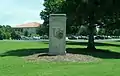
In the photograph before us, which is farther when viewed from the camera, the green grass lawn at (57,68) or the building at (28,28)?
the building at (28,28)

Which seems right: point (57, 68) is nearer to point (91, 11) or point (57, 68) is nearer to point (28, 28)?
point (91, 11)

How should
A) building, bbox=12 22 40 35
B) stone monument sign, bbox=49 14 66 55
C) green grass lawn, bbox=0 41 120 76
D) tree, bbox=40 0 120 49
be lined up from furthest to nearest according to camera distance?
building, bbox=12 22 40 35, tree, bbox=40 0 120 49, stone monument sign, bbox=49 14 66 55, green grass lawn, bbox=0 41 120 76

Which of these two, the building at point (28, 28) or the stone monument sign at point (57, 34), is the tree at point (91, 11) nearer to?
the stone monument sign at point (57, 34)

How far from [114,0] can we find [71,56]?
936 cm

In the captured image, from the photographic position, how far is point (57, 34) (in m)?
23.9

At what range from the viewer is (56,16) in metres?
24.0

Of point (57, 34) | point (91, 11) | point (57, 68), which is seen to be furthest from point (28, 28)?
point (57, 68)

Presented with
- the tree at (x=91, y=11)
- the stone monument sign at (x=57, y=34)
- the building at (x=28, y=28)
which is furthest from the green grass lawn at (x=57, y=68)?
the building at (x=28, y=28)

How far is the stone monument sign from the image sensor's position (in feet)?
78.1

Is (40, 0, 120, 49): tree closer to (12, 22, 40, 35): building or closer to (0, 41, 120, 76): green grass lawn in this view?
(0, 41, 120, 76): green grass lawn

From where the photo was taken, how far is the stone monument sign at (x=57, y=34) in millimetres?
23797

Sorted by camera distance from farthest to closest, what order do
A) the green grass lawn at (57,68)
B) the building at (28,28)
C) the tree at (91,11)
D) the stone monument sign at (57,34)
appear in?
the building at (28,28) < the tree at (91,11) < the stone monument sign at (57,34) < the green grass lawn at (57,68)

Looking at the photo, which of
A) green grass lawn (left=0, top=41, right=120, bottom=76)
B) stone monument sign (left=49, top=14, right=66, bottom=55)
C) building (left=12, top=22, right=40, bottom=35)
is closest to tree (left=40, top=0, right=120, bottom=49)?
stone monument sign (left=49, top=14, right=66, bottom=55)

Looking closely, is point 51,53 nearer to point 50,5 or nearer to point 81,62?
point 81,62
